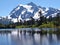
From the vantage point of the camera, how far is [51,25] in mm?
130250

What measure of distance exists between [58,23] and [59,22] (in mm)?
1185

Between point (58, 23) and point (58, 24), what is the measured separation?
0.69m

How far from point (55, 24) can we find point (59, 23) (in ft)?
16.6

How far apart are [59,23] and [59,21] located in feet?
10.0

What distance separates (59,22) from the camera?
126375 mm

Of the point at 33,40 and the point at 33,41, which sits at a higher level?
the point at 33,41

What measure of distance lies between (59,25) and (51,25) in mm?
7609

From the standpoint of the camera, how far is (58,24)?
126 meters

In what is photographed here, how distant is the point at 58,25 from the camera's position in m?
125

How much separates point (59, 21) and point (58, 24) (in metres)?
2.73

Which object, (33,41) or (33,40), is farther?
(33,40)

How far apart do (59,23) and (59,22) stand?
1959mm

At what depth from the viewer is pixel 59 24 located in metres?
125

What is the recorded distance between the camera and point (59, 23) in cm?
12456
